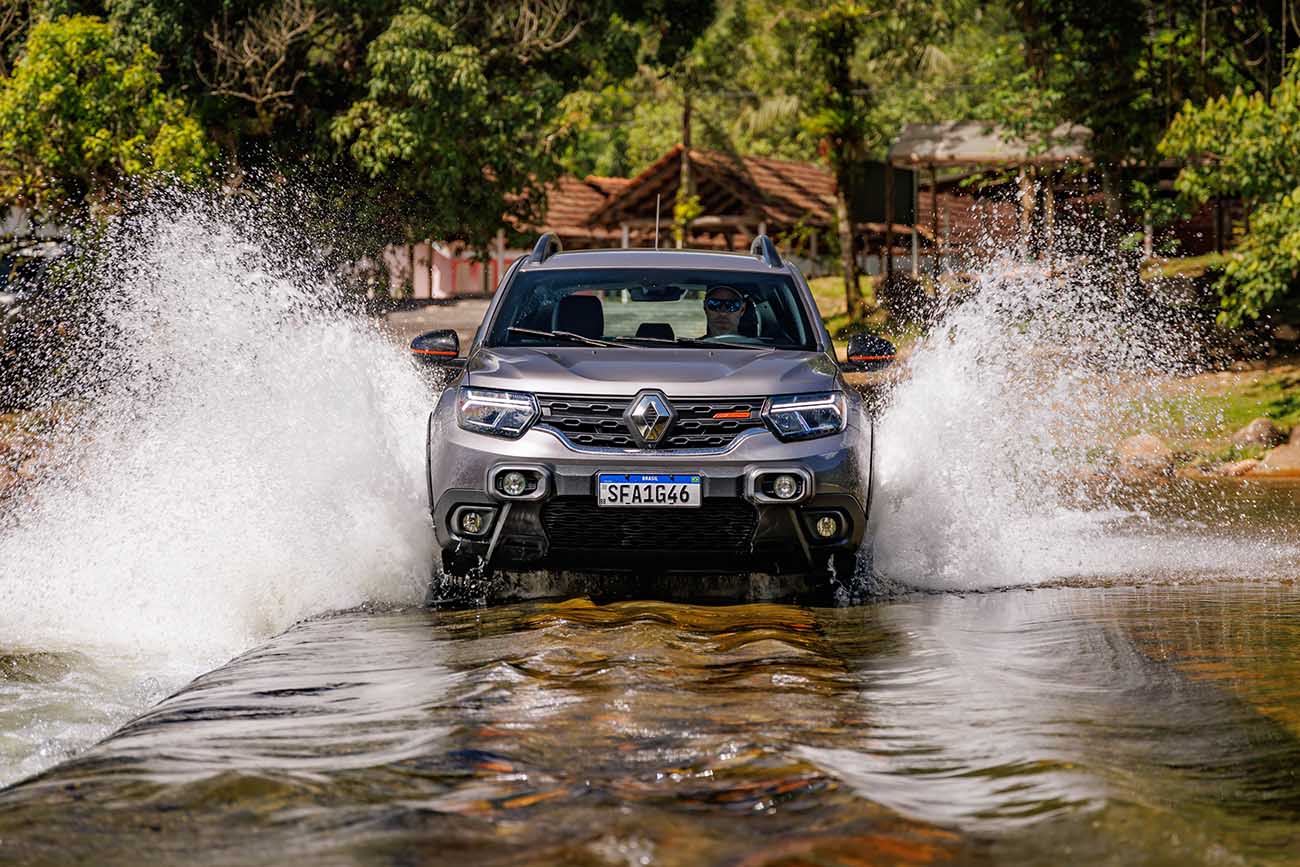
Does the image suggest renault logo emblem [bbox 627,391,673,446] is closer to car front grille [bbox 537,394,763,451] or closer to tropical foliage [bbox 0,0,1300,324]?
car front grille [bbox 537,394,763,451]

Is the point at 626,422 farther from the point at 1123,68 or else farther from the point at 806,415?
the point at 1123,68

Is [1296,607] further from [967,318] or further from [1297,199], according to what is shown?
[1297,199]

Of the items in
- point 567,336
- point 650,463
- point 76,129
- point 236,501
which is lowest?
point 236,501

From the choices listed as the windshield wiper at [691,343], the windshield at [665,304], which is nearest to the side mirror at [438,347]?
the windshield at [665,304]

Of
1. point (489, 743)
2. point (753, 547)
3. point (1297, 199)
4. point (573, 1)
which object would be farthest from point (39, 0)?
point (489, 743)

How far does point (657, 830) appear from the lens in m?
3.93

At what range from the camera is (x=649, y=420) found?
7.18 metres

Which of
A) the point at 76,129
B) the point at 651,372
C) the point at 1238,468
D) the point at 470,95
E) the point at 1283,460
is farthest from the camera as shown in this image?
the point at 470,95

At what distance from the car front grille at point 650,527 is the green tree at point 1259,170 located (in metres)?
13.4

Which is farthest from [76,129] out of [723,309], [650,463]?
[650,463]

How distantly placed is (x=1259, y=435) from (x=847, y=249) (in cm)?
1883

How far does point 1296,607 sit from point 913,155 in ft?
89.1

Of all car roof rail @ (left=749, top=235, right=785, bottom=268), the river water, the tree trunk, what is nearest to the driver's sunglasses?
car roof rail @ (left=749, top=235, right=785, bottom=268)

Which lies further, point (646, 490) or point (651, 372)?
point (651, 372)
